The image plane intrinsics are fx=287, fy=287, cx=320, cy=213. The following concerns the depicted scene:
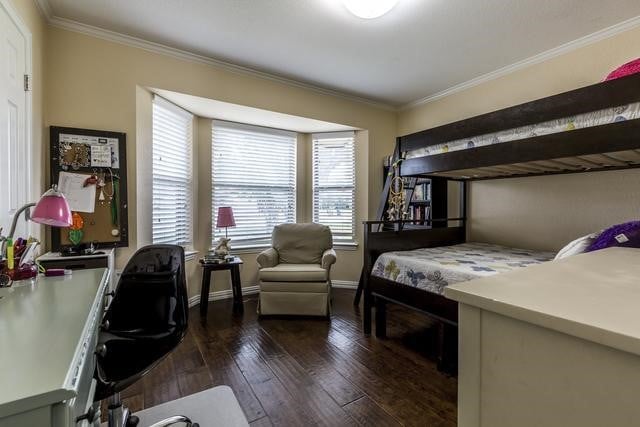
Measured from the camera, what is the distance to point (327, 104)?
353 cm

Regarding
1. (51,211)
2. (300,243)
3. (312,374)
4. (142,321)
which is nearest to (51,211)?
(51,211)

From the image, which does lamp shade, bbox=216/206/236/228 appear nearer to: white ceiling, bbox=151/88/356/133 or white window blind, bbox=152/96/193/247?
white window blind, bbox=152/96/193/247

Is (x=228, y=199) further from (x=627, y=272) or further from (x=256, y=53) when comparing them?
(x=627, y=272)

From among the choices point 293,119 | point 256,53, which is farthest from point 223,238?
point 256,53

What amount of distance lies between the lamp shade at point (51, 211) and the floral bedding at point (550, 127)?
2.32m

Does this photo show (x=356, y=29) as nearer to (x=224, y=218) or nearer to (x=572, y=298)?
(x=224, y=218)

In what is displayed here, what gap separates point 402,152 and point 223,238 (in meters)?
2.16

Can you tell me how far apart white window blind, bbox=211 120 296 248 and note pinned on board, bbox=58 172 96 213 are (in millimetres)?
1309

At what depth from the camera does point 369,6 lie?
1838 mm

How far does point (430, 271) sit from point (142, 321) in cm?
177

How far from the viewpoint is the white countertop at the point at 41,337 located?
505 millimetres

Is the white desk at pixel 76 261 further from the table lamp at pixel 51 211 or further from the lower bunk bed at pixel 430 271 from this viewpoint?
the lower bunk bed at pixel 430 271

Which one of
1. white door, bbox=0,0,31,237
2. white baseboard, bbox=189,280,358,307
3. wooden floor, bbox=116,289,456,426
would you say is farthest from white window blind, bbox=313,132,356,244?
white door, bbox=0,0,31,237

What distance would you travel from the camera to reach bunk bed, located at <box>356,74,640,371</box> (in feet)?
4.91
